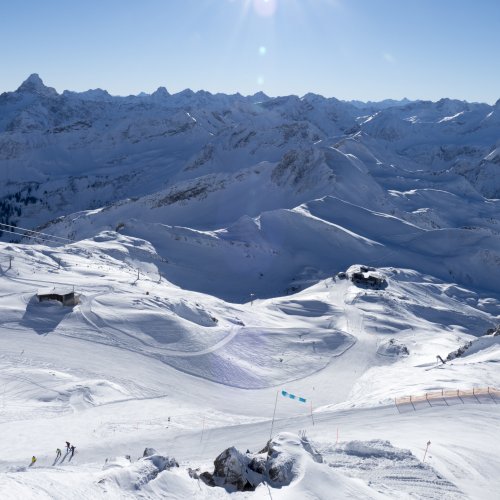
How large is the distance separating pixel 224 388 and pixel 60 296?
1623 centimetres

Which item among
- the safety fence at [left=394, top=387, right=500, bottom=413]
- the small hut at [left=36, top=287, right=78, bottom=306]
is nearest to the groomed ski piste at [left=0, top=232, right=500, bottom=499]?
the safety fence at [left=394, top=387, right=500, bottom=413]

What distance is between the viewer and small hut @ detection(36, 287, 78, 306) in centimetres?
4412

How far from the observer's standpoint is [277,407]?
36.6 m

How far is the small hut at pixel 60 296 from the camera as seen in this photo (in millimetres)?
44125

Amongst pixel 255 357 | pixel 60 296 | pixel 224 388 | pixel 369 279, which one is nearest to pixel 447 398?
pixel 224 388

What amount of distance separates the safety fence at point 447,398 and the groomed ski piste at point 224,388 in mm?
304

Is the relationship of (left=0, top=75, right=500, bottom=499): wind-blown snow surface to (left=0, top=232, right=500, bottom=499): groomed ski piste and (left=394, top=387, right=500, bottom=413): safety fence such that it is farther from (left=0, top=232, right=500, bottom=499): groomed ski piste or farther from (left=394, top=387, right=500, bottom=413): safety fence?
(left=394, top=387, right=500, bottom=413): safety fence

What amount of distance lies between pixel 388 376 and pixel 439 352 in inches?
381

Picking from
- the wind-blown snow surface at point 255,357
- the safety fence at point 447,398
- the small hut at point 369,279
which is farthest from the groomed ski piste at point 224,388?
the small hut at point 369,279

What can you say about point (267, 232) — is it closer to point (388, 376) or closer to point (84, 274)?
point (84, 274)

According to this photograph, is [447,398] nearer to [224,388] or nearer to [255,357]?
[224,388]

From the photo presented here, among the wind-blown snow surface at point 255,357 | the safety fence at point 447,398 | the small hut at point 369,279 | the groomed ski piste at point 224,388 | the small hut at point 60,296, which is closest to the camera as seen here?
the groomed ski piste at point 224,388

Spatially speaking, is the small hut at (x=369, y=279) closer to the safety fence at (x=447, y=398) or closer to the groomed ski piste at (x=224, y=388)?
the groomed ski piste at (x=224, y=388)

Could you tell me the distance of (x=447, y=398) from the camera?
3083cm
